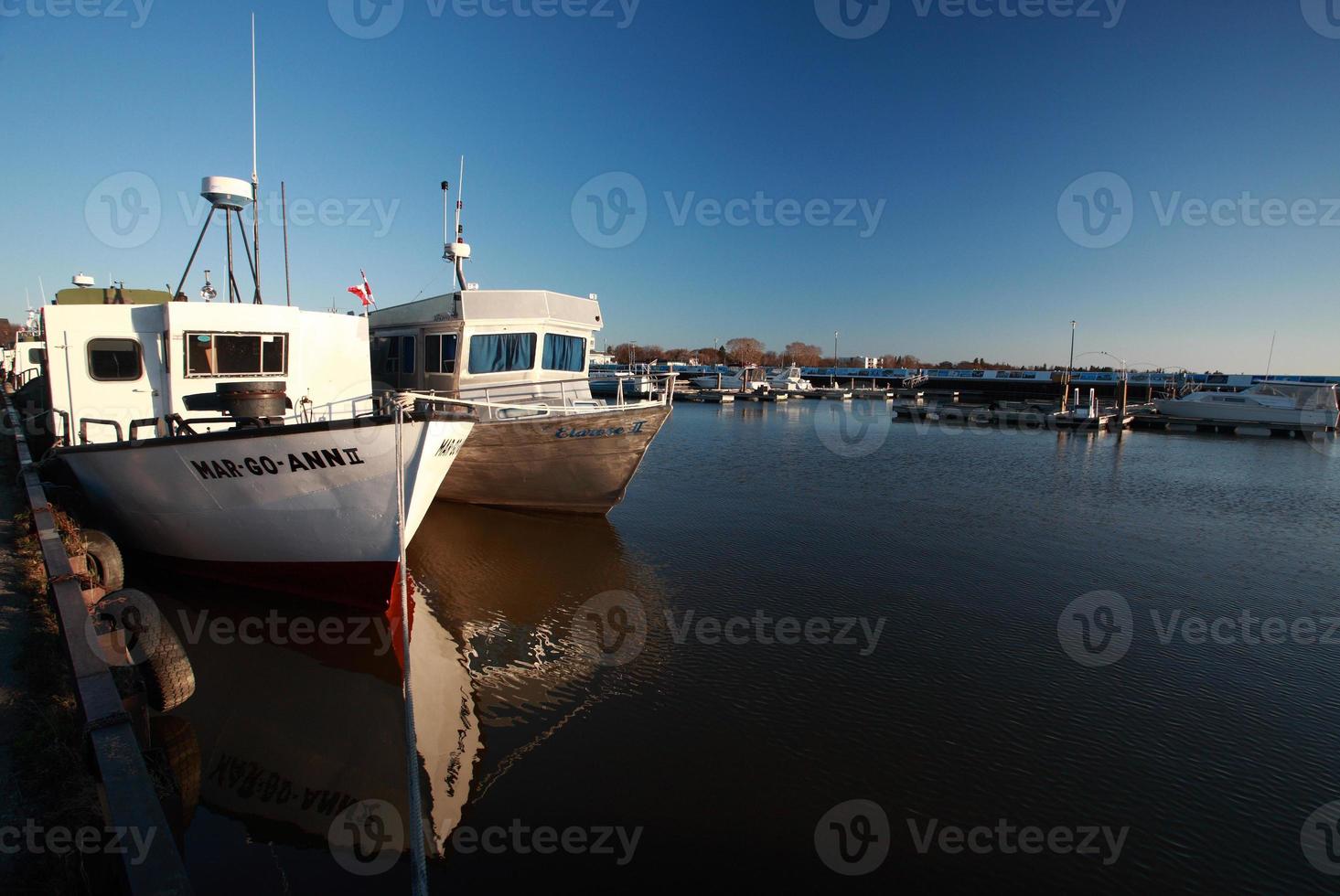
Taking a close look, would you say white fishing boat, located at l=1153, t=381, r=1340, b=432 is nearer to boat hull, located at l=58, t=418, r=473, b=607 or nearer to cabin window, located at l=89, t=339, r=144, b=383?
boat hull, located at l=58, t=418, r=473, b=607

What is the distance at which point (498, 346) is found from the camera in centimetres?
1444

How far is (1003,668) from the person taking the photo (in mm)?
7824

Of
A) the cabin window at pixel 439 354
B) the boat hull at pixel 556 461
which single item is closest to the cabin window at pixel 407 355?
the cabin window at pixel 439 354

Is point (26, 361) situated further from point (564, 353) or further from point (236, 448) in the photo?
point (236, 448)

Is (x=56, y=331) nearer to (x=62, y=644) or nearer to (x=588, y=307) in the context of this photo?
(x=62, y=644)

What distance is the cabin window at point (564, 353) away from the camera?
1490cm

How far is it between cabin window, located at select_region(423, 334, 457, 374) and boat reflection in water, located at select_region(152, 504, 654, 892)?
5.30 metres

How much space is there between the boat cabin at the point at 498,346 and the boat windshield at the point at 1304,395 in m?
54.5

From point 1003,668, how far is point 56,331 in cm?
1398

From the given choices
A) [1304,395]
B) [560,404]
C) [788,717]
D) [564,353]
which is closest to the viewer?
[788,717]

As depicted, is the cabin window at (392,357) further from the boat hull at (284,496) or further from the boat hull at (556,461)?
the boat hull at (284,496)

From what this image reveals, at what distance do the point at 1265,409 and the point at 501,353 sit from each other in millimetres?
53465

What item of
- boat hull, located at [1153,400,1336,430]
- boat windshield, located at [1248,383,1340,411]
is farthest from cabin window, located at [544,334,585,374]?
boat windshield, located at [1248,383,1340,411]

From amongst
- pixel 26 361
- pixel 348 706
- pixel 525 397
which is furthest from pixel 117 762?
pixel 26 361
